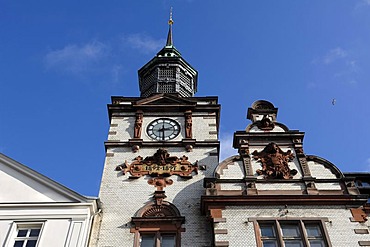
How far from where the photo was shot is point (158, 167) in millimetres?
20609

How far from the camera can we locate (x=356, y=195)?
17.7 meters

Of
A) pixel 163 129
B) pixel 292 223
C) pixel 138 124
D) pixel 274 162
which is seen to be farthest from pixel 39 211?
pixel 274 162

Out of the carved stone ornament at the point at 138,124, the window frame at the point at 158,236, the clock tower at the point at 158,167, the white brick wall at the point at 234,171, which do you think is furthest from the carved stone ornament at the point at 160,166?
the window frame at the point at 158,236

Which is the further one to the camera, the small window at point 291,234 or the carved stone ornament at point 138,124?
the carved stone ornament at point 138,124

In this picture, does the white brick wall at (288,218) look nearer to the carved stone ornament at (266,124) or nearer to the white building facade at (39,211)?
the white building facade at (39,211)

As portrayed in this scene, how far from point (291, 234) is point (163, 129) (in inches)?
353

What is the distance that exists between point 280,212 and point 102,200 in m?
7.35

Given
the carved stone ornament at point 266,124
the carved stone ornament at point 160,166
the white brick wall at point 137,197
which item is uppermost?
the carved stone ornament at point 266,124

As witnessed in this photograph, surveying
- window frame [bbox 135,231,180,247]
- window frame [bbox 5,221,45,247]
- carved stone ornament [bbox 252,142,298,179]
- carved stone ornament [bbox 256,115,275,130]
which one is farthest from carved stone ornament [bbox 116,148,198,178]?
window frame [bbox 5,221,45,247]

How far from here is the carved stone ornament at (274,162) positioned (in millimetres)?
19138

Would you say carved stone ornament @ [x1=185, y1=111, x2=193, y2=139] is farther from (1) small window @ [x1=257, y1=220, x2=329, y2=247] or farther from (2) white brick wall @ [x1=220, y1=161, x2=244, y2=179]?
(1) small window @ [x1=257, y1=220, x2=329, y2=247]

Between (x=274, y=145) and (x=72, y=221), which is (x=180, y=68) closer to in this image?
(x=274, y=145)

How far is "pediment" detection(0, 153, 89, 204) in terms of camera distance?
716 inches

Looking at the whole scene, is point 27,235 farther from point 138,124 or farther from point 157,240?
point 138,124
